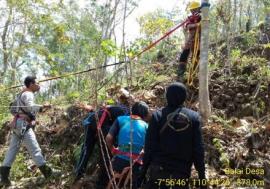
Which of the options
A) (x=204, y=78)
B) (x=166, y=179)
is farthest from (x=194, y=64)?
(x=166, y=179)

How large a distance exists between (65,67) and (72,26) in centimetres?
717

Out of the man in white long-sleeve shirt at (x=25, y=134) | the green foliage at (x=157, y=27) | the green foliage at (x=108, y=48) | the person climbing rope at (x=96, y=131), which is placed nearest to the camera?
the green foliage at (x=108, y=48)

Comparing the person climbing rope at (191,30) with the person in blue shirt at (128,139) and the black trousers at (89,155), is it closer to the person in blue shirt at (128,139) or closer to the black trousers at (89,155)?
the black trousers at (89,155)

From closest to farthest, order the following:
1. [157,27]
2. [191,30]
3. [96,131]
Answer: [96,131] < [191,30] < [157,27]

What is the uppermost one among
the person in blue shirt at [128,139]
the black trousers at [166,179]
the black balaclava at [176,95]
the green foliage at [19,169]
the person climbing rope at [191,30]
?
the person climbing rope at [191,30]

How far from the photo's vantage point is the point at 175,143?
3646 millimetres

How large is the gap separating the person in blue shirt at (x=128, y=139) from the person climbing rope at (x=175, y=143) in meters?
0.83

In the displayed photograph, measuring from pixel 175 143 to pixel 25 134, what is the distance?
3477 millimetres

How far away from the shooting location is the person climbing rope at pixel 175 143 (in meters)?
3.64

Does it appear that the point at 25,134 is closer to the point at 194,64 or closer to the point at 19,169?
the point at 19,169

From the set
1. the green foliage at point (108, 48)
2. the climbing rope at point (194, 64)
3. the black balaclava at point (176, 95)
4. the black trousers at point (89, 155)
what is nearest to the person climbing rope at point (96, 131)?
the black trousers at point (89, 155)

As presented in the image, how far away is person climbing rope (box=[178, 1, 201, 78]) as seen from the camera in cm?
759

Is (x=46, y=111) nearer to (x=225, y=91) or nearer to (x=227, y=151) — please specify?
(x=225, y=91)

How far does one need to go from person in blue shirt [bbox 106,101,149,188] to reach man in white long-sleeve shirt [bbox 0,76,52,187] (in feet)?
6.49
